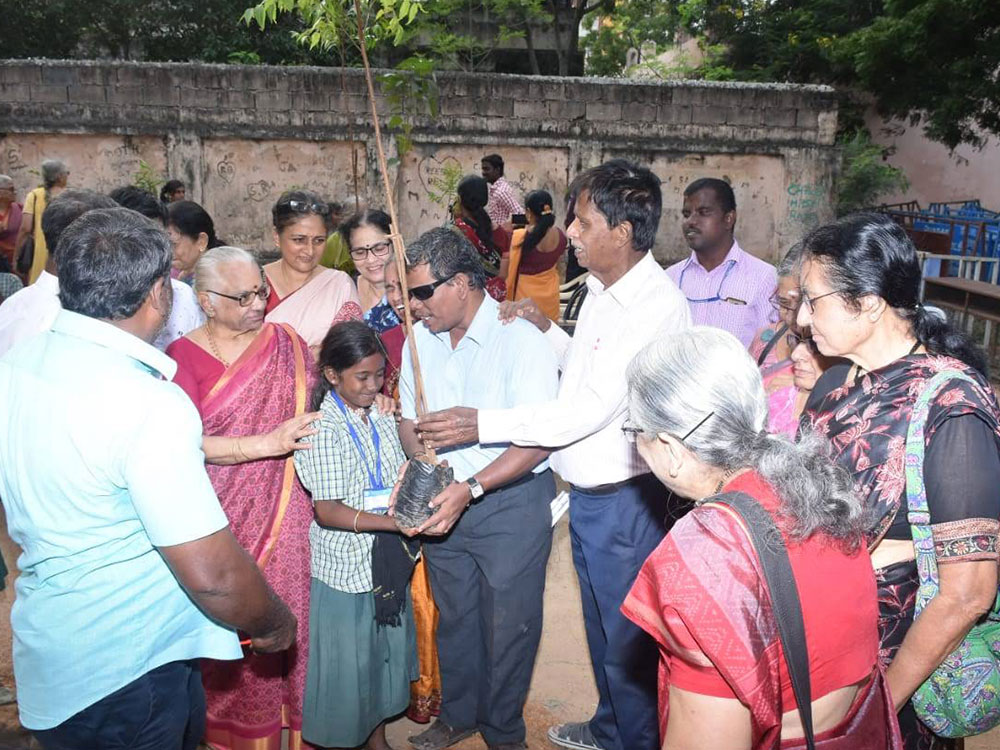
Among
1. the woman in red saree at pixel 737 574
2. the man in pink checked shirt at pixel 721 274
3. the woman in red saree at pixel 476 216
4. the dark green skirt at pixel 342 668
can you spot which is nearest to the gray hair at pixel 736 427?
the woman in red saree at pixel 737 574

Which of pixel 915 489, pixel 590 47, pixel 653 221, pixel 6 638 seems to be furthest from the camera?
pixel 590 47

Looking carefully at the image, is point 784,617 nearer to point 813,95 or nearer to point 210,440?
point 210,440

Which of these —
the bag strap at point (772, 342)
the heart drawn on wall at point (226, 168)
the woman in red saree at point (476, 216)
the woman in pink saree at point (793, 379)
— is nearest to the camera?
the woman in pink saree at point (793, 379)

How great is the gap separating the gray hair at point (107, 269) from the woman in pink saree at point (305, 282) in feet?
5.63

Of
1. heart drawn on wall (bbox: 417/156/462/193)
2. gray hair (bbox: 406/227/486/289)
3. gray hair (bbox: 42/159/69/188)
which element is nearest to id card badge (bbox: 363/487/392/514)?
gray hair (bbox: 406/227/486/289)

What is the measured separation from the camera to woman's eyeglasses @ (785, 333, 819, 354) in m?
2.85

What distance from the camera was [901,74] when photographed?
39.9 feet

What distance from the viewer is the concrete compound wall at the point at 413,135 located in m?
11.1

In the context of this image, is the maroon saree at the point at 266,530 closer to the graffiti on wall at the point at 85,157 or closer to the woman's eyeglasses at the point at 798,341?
the woman's eyeglasses at the point at 798,341

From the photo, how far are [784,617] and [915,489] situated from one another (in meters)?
0.69

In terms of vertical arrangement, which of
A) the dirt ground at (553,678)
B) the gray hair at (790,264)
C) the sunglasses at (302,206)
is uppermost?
the sunglasses at (302,206)

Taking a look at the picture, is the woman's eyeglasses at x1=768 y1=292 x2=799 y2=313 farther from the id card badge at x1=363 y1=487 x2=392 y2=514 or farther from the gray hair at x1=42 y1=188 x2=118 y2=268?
the gray hair at x1=42 y1=188 x2=118 y2=268

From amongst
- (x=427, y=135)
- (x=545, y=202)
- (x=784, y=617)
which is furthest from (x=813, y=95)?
(x=784, y=617)

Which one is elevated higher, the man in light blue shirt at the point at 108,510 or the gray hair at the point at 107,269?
the gray hair at the point at 107,269
